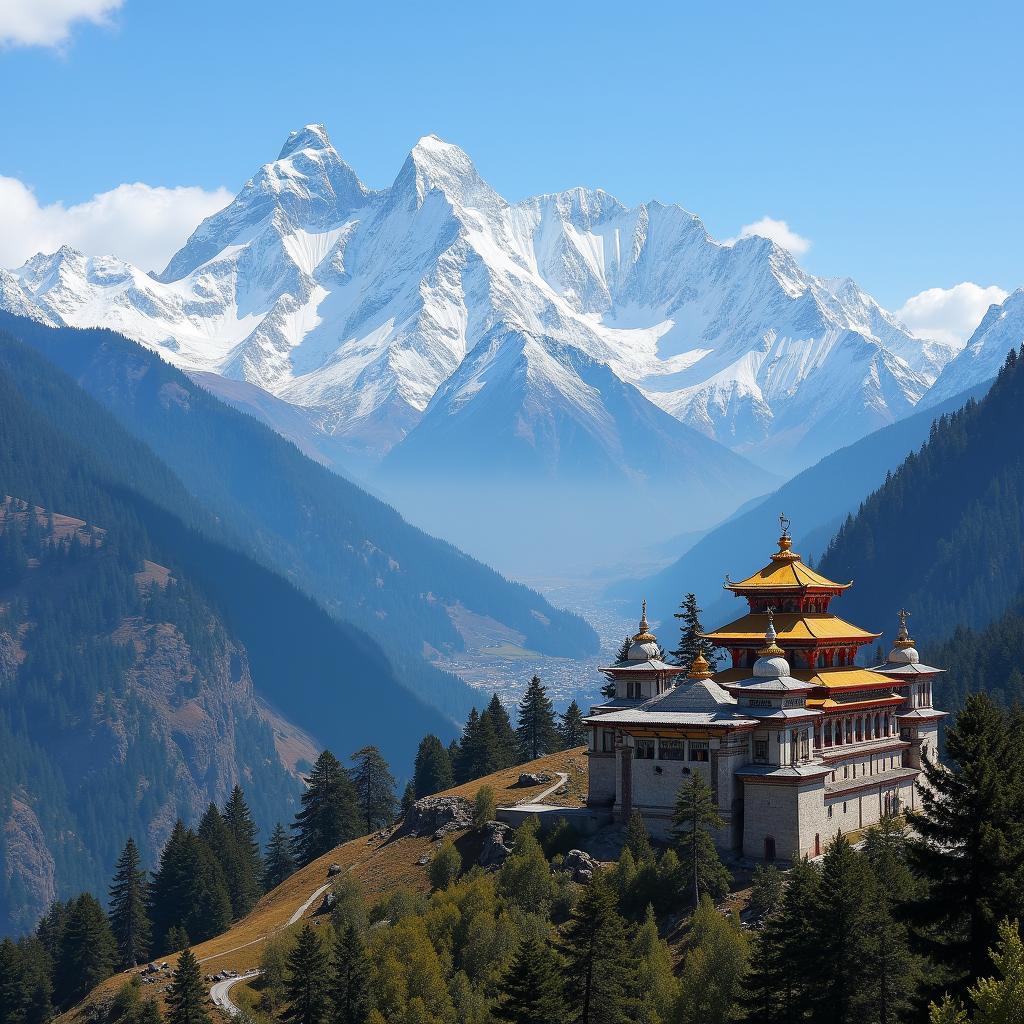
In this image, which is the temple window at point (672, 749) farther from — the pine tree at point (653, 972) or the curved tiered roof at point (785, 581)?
the pine tree at point (653, 972)

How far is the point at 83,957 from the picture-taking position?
139m

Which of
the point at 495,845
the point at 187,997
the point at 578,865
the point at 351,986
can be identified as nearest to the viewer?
the point at 351,986

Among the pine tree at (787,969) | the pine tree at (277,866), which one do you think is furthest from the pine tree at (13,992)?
the pine tree at (787,969)

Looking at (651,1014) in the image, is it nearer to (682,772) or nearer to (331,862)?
(682,772)

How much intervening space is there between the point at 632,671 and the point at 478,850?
15730 mm

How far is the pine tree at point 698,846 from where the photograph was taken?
Result: 97.9 metres

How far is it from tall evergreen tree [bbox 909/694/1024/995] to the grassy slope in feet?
194

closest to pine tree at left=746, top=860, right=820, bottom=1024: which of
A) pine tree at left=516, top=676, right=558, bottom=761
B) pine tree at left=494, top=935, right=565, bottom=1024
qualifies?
pine tree at left=494, top=935, right=565, bottom=1024

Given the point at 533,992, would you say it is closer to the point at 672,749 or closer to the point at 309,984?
the point at 309,984

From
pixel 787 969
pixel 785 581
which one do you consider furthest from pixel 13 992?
pixel 787 969

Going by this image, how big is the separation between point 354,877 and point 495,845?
15.2 metres

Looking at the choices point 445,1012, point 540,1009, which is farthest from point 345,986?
point 540,1009

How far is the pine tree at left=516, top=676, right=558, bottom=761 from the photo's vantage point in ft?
549

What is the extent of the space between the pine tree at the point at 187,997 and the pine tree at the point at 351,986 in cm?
1264
